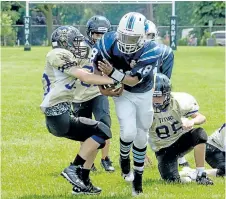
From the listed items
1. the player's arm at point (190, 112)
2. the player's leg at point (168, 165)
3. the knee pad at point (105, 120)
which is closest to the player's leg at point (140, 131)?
the player's arm at point (190, 112)

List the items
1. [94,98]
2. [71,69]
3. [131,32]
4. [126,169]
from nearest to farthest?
1. [131,32]
2. [71,69]
3. [126,169]
4. [94,98]

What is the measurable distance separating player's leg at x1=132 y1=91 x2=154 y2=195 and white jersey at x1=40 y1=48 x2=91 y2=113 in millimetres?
645

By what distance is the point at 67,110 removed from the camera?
640 centimetres

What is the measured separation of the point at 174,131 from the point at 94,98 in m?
1.12

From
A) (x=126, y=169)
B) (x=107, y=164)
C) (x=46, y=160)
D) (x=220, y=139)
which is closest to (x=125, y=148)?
(x=126, y=169)

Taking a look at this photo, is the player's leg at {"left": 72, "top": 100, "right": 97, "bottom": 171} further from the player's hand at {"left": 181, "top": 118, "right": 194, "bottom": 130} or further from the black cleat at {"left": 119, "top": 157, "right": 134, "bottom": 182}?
the player's hand at {"left": 181, "top": 118, "right": 194, "bottom": 130}

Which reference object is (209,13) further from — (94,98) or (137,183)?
(137,183)

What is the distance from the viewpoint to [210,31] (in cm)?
5884

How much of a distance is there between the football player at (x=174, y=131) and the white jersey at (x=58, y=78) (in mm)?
901

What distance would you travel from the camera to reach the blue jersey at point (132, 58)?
615 centimetres

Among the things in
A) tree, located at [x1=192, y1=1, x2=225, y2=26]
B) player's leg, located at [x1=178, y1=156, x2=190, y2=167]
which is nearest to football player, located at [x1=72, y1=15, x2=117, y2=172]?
player's leg, located at [x1=178, y1=156, x2=190, y2=167]

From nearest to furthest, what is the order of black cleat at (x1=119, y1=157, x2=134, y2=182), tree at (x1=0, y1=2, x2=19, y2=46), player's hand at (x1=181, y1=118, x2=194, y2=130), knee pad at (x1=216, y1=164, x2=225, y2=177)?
1. black cleat at (x1=119, y1=157, x2=134, y2=182)
2. player's hand at (x1=181, y1=118, x2=194, y2=130)
3. knee pad at (x1=216, y1=164, x2=225, y2=177)
4. tree at (x1=0, y1=2, x2=19, y2=46)

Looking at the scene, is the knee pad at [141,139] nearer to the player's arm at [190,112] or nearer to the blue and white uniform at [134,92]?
the blue and white uniform at [134,92]

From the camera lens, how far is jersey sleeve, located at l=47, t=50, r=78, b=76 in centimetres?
627
